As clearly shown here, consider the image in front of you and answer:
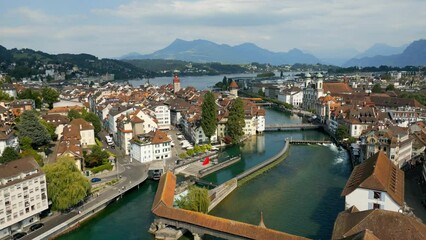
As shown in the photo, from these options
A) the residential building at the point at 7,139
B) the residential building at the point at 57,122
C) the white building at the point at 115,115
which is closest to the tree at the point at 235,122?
the white building at the point at 115,115

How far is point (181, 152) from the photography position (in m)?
45.9

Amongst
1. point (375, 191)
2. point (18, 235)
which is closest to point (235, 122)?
point (375, 191)

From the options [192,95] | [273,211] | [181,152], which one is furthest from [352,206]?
[192,95]

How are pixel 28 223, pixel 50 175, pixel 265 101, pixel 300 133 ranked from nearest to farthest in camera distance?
pixel 28 223
pixel 50 175
pixel 300 133
pixel 265 101

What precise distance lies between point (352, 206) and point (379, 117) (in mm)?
35647

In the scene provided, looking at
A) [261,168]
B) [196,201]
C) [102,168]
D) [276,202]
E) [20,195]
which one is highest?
[20,195]

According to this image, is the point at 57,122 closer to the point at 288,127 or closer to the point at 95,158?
the point at 95,158

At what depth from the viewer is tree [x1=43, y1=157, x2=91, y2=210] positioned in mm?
28094

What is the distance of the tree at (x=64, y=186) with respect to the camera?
28.1m

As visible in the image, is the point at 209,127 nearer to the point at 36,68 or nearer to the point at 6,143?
the point at 6,143

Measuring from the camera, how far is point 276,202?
31.2 m

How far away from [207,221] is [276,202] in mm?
9665

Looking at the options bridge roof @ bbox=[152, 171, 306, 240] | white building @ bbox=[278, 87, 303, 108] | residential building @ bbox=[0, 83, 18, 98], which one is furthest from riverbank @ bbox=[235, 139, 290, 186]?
residential building @ bbox=[0, 83, 18, 98]

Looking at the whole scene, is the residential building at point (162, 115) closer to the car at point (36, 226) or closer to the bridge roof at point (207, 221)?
the bridge roof at point (207, 221)
